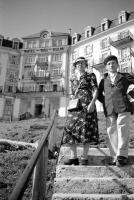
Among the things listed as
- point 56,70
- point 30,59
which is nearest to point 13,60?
point 30,59

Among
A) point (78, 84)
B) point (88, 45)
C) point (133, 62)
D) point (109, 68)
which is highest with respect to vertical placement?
point (88, 45)

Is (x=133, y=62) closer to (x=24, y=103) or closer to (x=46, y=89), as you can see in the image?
(x=46, y=89)

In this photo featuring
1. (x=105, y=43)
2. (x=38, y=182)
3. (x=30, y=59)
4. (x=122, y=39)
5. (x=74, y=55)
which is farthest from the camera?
(x=30, y=59)

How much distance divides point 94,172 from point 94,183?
0.93 ft

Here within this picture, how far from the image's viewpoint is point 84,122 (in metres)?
3.31

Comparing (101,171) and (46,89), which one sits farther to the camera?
(46,89)

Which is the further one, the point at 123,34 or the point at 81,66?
the point at 123,34

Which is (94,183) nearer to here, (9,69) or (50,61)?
(50,61)

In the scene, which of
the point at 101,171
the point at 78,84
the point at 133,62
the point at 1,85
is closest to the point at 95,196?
the point at 101,171

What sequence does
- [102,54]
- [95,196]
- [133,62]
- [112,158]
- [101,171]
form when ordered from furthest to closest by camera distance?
1. [102,54]
2. [133,62]
3. [112,158]
4. [101,171]
5. [95,196]

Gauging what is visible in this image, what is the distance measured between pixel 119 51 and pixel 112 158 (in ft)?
97.3

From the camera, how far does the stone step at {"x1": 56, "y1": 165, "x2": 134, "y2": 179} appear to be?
3.01m

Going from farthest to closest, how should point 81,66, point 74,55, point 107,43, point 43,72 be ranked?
point 43,72, point 74,55, point 107,43, point 81,66

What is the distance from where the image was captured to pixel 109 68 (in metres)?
3.53
